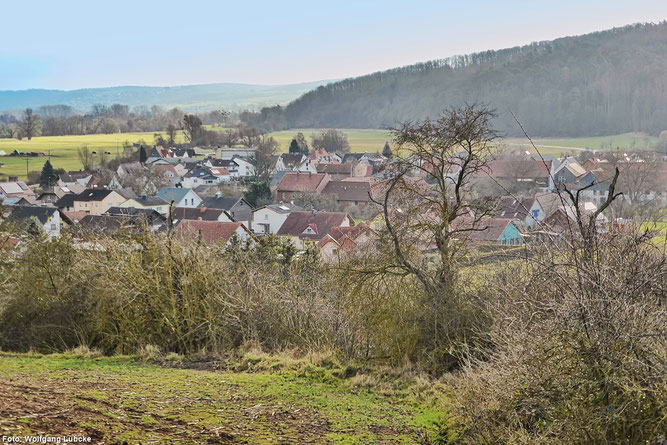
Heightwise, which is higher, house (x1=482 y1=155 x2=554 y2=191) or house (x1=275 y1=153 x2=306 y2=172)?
house (x1=275 y1=153 x2=306 y2=172)

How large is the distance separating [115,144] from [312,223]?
8710 cm

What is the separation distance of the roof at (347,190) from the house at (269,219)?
13.2 m

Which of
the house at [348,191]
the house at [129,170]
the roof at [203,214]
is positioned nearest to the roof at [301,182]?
the house at [348,191]

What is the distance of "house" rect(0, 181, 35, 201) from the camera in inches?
2484

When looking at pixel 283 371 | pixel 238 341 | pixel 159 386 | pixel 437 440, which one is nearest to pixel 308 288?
pixel 238 341

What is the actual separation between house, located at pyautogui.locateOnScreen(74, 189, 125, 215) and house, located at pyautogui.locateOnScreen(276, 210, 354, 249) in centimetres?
2032

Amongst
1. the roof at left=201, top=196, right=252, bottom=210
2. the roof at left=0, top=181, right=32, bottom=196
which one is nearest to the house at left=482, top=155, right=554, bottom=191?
the roof at left=201, top=196, right=252, bottom=210

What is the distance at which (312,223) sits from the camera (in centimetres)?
4409

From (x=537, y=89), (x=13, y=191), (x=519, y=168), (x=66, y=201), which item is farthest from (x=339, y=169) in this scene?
(x=537, y=89)

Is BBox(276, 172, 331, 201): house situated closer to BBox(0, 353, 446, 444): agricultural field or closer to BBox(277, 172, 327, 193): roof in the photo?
BBox(277, 172, 327, 193): roof

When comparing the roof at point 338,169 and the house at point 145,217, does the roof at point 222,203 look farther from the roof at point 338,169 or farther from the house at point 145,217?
the roof at point 338,169

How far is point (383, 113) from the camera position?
165875mm

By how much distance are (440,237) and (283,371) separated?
3420 mm

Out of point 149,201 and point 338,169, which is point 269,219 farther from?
point 338,169
